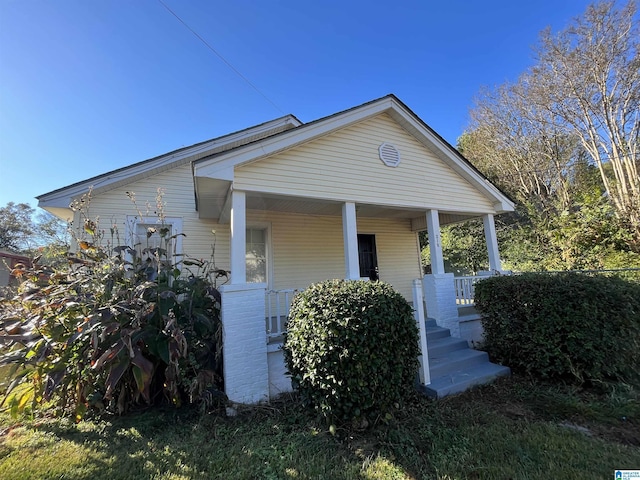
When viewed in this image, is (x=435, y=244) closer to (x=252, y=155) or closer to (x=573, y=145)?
(x=252, y=155)

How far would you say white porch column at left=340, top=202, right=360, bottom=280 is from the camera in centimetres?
525

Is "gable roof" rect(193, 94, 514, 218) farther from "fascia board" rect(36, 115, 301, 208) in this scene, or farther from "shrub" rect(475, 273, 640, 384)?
"shrub" rect(475, 273, 640, 384)

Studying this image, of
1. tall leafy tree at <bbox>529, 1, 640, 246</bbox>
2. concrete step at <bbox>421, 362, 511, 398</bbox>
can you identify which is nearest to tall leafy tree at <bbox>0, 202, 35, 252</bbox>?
concrete step at <bbox>421, 362, 511, 398</bbox>

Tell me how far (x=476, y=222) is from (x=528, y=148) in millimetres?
4199


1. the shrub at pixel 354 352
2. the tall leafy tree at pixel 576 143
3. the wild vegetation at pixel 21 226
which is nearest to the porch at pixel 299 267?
the shrub at pixel 354 352

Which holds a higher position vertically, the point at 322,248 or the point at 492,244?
the point at 322,248

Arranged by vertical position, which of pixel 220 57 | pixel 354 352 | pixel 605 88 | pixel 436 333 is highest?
pixel 605 88

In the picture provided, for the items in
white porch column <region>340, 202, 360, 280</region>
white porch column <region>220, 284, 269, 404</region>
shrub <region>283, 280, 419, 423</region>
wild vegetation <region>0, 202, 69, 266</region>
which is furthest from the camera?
wild vegetation <region>0, 202, 69, 266</region>

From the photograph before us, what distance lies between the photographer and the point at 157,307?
12.2 feet

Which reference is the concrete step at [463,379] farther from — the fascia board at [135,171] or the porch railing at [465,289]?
A: the fascia board at [135,171]

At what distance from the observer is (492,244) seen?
23.1ft

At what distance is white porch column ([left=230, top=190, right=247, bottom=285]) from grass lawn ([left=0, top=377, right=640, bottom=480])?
189 cm

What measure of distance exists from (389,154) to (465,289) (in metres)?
3.61

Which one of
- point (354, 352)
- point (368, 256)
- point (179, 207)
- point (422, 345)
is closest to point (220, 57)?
point (179, 207)
